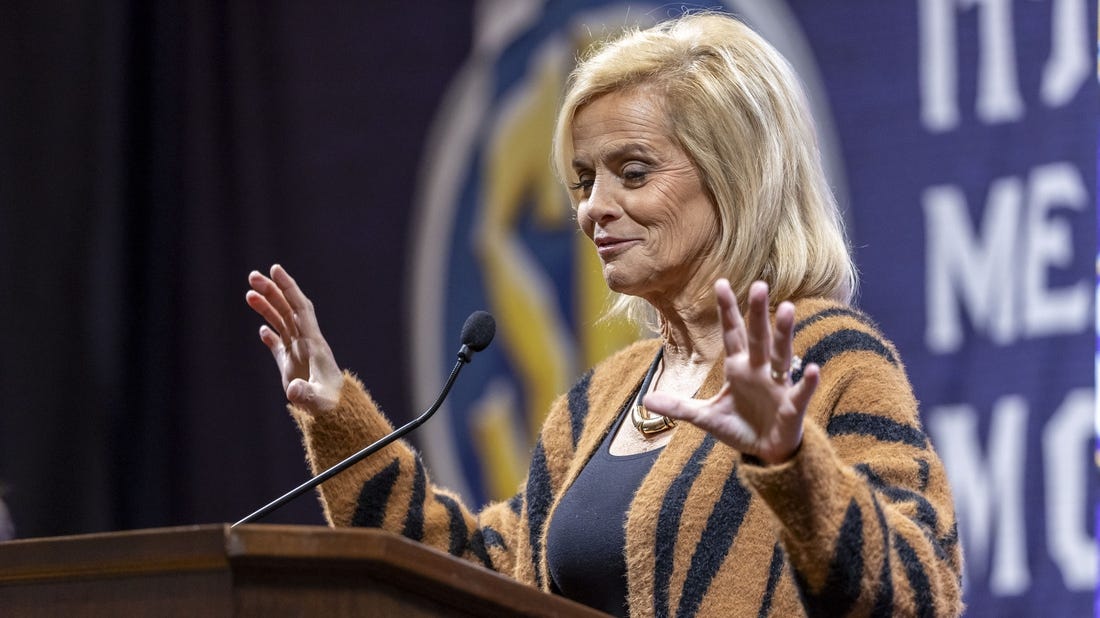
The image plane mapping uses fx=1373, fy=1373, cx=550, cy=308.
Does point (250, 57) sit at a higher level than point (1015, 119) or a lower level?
higher

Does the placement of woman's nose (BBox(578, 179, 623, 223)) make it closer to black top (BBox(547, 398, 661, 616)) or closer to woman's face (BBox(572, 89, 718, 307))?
woman's face (BBox(572, 89, 718, 307))

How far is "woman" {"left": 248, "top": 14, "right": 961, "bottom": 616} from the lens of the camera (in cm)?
151

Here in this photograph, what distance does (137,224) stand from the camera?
3.94 meters

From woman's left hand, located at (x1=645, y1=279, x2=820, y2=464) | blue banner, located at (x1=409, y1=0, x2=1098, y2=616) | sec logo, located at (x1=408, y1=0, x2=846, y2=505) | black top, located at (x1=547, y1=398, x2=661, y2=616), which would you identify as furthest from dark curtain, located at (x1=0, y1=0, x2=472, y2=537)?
woman's left hand, located at (x1=645, y1=279, x2=820, y2=464)

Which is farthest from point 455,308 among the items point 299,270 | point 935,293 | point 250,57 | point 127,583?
point 127,583

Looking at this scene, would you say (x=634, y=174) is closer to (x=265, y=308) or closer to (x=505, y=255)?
(x=265, y=308)

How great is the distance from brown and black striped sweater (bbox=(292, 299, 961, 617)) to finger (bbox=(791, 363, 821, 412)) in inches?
2.5

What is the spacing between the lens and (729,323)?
48.7 inches

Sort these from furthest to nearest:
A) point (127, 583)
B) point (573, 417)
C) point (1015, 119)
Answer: point (1015, 119), point (573, 417), point (127, 583)

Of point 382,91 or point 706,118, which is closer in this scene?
point 706,118

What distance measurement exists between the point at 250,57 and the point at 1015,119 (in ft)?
7.01

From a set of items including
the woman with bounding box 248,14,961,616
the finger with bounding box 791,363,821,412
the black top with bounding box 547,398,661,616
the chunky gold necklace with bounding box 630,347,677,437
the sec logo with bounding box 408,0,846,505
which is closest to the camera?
the finger with bounding box 791,363,821,412

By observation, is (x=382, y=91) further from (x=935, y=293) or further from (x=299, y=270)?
(x=935, y=293)

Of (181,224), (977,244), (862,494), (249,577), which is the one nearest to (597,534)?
(862,494)
